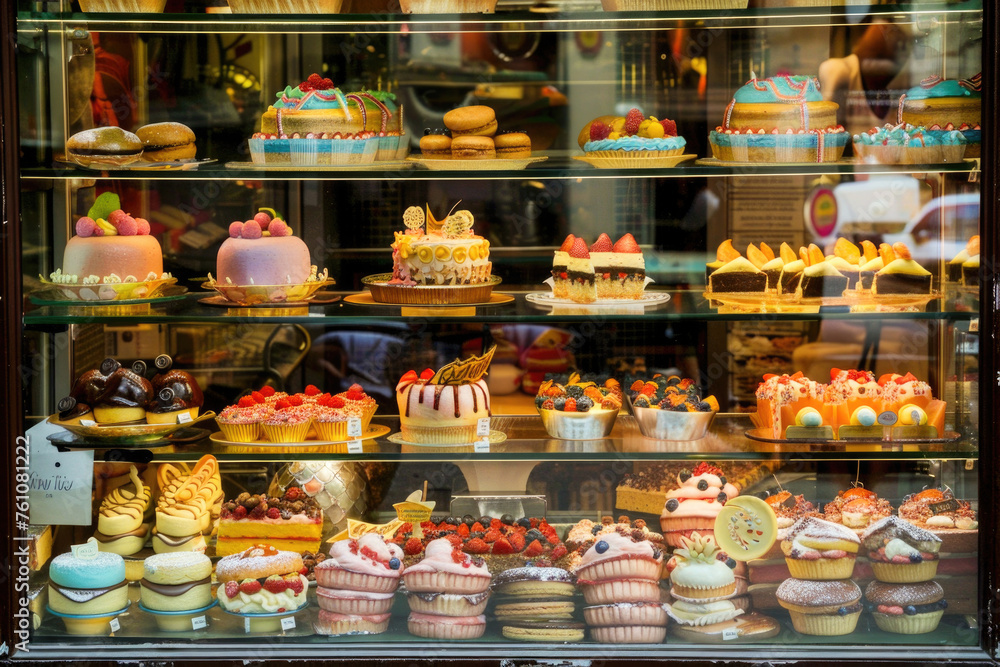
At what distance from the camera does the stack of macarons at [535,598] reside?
3189 millimetres

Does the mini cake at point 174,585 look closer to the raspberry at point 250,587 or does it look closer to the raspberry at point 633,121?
the raspberry at point 250,587

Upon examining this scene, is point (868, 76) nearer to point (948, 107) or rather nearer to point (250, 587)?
point (948, 107)

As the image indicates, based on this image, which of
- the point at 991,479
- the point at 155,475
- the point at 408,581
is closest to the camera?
the point at 991,479

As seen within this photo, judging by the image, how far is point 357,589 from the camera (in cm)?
321

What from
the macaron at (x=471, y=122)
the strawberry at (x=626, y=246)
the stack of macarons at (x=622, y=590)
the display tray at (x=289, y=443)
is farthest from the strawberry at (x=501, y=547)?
the macaron at (x=471, y=122)

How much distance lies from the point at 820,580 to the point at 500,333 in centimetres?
150

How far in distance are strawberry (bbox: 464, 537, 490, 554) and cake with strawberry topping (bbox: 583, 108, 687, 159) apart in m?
1.39

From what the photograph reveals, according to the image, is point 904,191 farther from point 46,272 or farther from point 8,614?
point 8,614

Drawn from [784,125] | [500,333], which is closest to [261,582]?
[500,333]

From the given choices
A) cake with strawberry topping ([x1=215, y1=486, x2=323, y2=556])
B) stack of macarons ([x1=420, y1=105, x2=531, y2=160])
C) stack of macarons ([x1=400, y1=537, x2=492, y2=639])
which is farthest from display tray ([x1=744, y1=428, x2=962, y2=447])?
cake with strawberry topping ([x1=215, y1=486, x2=323, y2=556])

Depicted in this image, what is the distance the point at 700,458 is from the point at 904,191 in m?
1.38

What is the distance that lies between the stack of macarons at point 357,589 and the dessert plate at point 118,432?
0.74m

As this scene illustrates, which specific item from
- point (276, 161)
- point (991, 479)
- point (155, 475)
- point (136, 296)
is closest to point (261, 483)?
point (155, 475)

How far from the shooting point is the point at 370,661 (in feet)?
9.83
